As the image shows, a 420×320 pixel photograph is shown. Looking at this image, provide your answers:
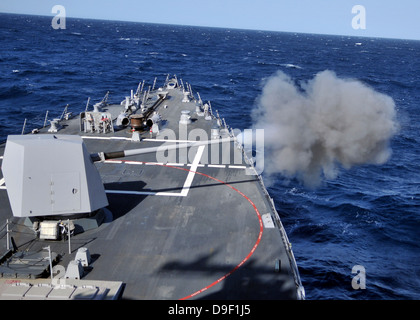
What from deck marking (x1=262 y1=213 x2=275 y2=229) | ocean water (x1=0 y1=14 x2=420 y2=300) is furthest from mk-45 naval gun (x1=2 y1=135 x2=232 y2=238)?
ocean water (x1=0 y1=14 x2=420 y2=300)

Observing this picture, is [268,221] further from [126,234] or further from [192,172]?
[192,172]

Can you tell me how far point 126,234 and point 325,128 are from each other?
49.9 ft

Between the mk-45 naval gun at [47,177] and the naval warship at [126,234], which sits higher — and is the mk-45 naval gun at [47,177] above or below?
above

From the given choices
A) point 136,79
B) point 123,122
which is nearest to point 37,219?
point 123,122

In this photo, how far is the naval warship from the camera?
432 inches

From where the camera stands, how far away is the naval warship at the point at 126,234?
1096cm

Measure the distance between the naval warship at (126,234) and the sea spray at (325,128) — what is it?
819 centimetres

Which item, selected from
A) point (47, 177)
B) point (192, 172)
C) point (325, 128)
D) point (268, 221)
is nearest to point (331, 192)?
point (325, 128)

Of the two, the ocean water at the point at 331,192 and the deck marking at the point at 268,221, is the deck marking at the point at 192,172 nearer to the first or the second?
the deck marking at the point at 268,221

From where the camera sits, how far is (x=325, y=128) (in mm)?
24469

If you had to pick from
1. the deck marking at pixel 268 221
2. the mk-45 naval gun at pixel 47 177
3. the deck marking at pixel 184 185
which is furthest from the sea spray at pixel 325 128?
the mk-45 naval gun at pixel 47 177

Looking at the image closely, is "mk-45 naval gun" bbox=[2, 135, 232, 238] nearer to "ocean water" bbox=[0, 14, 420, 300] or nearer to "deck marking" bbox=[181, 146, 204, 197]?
"deck marking" bbox=[181, 146, 204, 197]

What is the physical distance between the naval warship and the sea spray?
8185 millimetres

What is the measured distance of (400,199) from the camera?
90.7 ft
